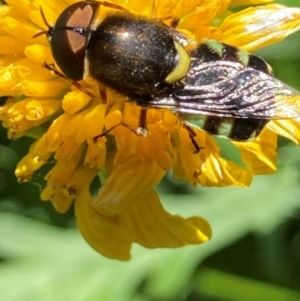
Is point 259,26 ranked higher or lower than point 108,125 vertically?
higher

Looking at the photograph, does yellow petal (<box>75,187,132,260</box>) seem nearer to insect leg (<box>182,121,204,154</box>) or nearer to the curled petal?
the curled petal

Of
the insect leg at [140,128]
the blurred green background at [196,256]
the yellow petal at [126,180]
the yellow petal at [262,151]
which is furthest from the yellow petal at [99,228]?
the blurred green background at [196,256]

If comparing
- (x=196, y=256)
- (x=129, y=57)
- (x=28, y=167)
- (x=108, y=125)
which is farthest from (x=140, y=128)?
(x=196, y=256)

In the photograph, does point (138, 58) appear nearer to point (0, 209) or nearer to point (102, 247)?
point (102, 247)

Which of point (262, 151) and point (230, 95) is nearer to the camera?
point (230, 95)

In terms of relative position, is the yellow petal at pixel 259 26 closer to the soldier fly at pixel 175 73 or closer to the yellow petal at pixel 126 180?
→ the soldier fly at pixel 175 73

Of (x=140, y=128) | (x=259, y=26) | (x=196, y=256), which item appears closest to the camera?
(x=140, y=128)

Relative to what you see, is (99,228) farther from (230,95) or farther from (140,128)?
(230,95)

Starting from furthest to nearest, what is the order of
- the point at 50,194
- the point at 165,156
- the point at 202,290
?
the point at 202,290 → the point at 50,194 → the point at 165,156

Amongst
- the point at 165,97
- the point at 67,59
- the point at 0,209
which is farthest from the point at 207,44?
the point at 0,209
